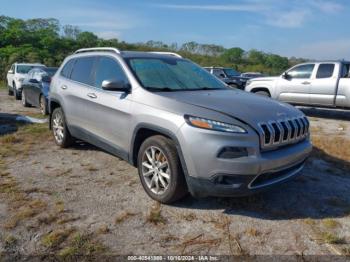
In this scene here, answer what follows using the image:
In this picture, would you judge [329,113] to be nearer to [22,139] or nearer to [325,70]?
[325,70]

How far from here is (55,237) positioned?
3.39 m

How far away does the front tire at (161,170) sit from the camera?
385 centimetres

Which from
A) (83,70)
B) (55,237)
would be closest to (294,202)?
(55,237)

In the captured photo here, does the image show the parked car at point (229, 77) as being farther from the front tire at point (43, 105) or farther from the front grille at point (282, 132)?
the front grille at point (282, 132)

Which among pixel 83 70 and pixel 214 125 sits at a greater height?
pixel 83 70

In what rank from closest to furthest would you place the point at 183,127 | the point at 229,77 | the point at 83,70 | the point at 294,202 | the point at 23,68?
1. the point at 183,127
2. the point at 294,202
3. the point at 83,70
4. the point at 23,68
5. the point at 229,77

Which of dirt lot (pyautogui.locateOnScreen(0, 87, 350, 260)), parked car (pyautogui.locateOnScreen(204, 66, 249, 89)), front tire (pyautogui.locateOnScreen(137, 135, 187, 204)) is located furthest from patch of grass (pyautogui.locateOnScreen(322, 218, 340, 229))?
parked car (pyautogui.locateOnScreen(204, 66, 249, 89))

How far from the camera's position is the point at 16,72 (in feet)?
51.6

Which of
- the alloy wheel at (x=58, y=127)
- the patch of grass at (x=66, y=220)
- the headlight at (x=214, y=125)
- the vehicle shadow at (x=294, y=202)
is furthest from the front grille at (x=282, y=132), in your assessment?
the alloy wheel at (x=58, y=127)

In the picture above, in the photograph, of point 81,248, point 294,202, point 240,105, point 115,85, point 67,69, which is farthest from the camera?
point 67,69

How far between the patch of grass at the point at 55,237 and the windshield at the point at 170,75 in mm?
1842

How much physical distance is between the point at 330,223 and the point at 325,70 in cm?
878

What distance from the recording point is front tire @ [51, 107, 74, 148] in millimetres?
6230

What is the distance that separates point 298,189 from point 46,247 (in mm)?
3004
